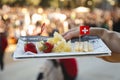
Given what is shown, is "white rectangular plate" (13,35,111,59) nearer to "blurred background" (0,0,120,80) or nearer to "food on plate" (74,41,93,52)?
"food on plate" (74,41,93,52)

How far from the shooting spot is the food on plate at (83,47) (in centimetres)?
143

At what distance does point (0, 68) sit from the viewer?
6.59 m

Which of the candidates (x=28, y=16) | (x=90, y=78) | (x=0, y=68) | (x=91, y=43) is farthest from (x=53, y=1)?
(x=91, y=43)

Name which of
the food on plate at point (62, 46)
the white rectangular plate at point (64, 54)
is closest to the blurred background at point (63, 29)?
the food on plate at point (62, 46)

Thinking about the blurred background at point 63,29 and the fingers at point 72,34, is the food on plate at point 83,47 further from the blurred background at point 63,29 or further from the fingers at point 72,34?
the blurred background at point 63,29

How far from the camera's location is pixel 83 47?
1.47 meters

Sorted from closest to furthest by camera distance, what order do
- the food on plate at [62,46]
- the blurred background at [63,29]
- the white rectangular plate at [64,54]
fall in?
the white rectangular plate at [64,54]
the food on plate at [62,46]
the blurred background at [63,29]

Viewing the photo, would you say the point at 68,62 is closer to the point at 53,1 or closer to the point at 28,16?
the point at 28,16

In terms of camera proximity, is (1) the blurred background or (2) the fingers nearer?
(2) the fingers

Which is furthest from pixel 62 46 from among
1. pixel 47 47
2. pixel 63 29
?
pixel 63 29

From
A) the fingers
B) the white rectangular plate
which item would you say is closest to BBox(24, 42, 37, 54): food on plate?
the white rectangular plate

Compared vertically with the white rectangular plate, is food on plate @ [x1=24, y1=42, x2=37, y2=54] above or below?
above

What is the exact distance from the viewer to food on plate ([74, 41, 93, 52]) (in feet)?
4.68

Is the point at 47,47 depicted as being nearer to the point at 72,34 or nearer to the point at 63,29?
the point at 72,34
